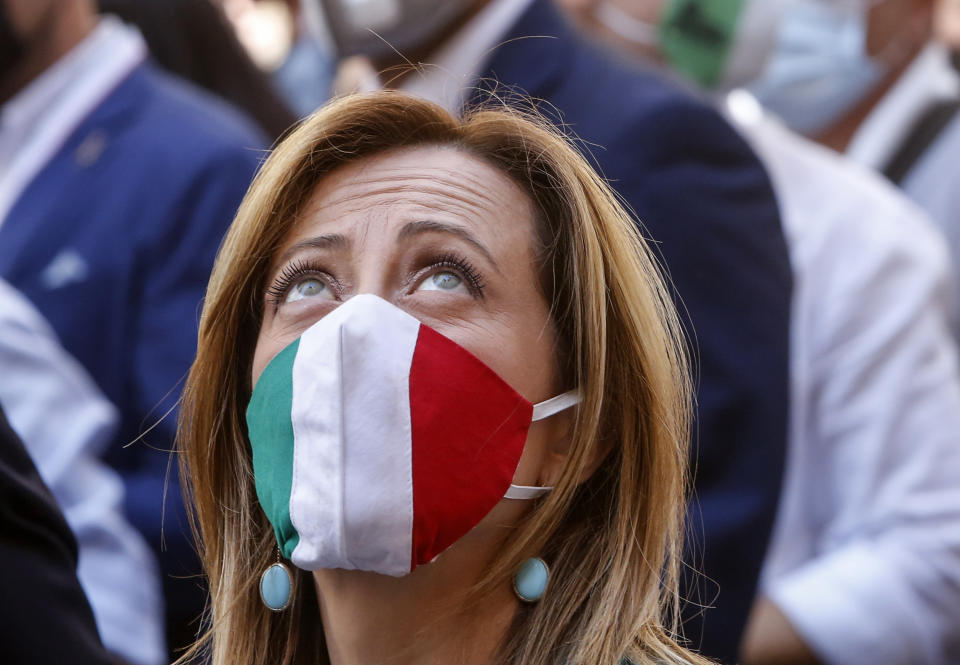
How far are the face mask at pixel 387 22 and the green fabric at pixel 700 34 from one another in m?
1.08

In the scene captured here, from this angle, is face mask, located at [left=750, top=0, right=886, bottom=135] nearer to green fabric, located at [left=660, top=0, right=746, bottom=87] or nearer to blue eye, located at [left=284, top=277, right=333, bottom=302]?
green fabric, located at [left=660, top=0, right=746, bottom=87]

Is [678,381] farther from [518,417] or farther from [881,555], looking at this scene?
[881,555]

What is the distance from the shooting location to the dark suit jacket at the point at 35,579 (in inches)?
81.3

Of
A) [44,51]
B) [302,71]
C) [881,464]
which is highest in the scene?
[881,464]

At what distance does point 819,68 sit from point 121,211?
2733 millimetres

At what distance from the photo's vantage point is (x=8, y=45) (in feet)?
12.8

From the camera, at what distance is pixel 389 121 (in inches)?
93.1

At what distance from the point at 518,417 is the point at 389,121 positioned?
565 mm

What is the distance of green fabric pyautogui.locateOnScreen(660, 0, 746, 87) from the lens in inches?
180

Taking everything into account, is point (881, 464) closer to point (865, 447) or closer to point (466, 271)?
point (865, 447)

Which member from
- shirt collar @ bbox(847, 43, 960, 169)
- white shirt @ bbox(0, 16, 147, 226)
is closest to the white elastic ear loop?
white shirt @ bbox(0, 16, 147, 226)

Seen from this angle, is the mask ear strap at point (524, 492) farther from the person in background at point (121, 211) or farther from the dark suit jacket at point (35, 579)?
the person in background at point (121, 211)

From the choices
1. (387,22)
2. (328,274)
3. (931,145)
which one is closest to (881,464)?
(931,145)

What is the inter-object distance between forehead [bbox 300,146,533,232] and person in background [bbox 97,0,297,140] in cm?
304
